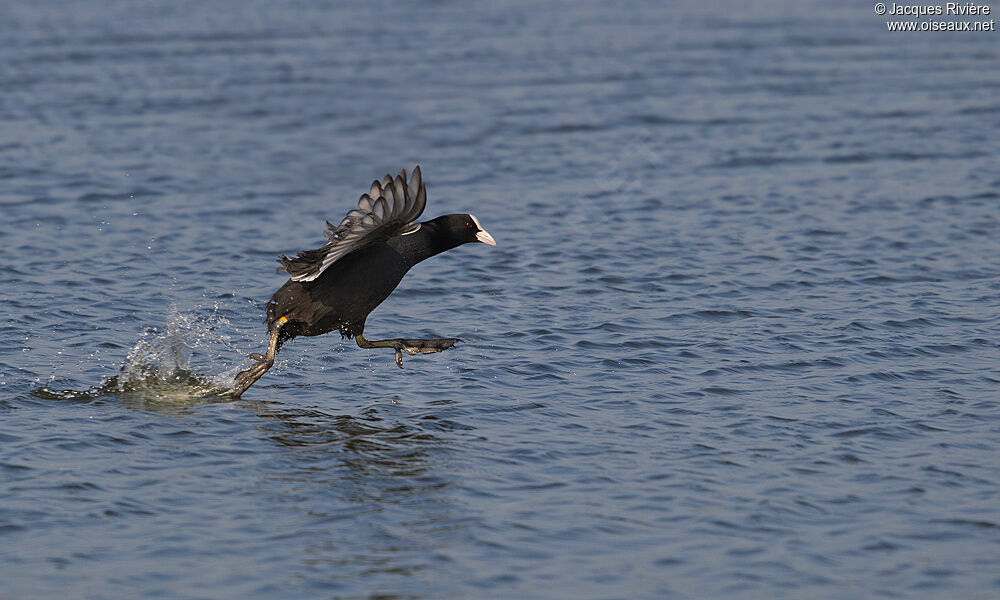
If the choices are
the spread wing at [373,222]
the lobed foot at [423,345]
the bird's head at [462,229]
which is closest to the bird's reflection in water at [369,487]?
the lobed foot at [423,345]

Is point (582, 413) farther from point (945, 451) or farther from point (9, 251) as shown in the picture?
point (9, 251)

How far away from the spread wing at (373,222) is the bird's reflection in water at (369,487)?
105cm

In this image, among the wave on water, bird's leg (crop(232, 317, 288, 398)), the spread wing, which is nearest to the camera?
the spread wing

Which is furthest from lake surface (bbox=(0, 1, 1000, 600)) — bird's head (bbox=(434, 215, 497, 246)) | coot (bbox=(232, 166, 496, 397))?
bird's head (bbox=(434, 215, 497, 246))

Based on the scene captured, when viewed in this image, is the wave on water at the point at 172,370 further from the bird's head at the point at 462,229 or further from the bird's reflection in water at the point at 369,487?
the bird's head at the point at 462,229

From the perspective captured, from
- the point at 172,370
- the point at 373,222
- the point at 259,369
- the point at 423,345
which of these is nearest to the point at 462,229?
the point at 423,345

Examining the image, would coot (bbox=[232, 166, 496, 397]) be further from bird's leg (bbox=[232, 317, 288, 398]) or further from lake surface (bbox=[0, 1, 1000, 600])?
lake surface (bbox=[0, 1, 1000, 600])

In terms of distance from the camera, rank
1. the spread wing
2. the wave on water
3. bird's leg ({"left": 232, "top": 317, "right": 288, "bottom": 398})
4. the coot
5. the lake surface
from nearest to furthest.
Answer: the lake surface, the spread wing, the coot, bird's leg ({"left": 232, "top": 317, "right": 288, "bottom": 398}), the wave on water

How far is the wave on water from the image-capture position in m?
9.30

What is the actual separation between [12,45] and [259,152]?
9.15m

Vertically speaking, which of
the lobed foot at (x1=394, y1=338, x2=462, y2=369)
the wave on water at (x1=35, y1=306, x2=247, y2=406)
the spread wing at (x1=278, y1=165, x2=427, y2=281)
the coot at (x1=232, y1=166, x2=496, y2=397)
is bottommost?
the wave on water at (x1=35, y1=306, x2=247, y2=406)

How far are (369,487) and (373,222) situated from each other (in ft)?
5.49

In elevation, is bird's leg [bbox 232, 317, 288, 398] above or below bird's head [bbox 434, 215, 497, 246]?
below

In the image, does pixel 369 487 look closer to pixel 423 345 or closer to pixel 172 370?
pixel 423 345
